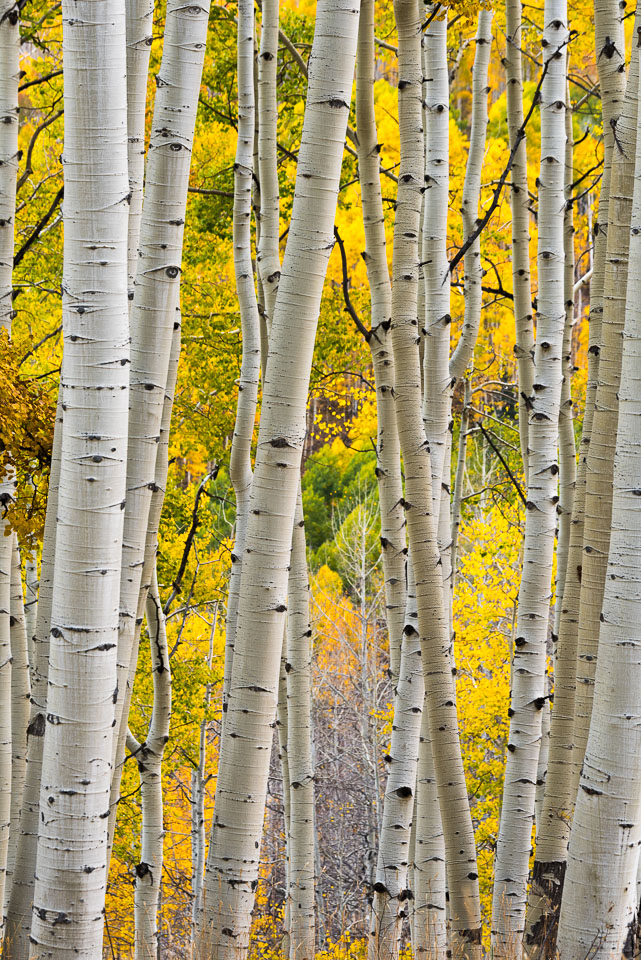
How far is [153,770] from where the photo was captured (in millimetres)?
6320

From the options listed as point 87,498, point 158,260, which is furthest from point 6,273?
point 87,498

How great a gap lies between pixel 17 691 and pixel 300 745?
5.20 feet

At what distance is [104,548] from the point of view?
213 cm

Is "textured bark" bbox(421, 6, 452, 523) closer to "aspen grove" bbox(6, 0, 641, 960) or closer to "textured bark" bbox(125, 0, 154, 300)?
"aspen grove" bbox(6, 0, 641, 960)

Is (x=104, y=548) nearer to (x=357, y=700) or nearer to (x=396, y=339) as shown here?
(x=396, y=339)

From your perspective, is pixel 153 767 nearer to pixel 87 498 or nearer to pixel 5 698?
pixel 5 698

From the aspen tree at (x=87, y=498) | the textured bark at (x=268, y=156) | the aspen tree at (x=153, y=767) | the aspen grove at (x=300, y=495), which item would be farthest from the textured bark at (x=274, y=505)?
the aspen tree at (x=153, y=767)

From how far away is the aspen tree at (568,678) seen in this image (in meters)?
3.14

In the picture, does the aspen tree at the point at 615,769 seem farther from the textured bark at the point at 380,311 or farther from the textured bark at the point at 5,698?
the textured bark at the point at 5,698

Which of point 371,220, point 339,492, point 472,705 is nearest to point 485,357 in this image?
point 339,492

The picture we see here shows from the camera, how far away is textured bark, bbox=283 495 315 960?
4.89m

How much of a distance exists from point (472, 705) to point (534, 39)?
853 centimetres

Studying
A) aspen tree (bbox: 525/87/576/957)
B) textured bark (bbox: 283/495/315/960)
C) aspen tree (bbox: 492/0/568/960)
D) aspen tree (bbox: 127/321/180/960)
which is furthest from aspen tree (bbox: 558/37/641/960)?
aspen tree (bbox: 127/321/180/960)

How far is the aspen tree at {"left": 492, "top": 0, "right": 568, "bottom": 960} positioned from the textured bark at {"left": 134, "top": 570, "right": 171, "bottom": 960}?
2.58 metres
